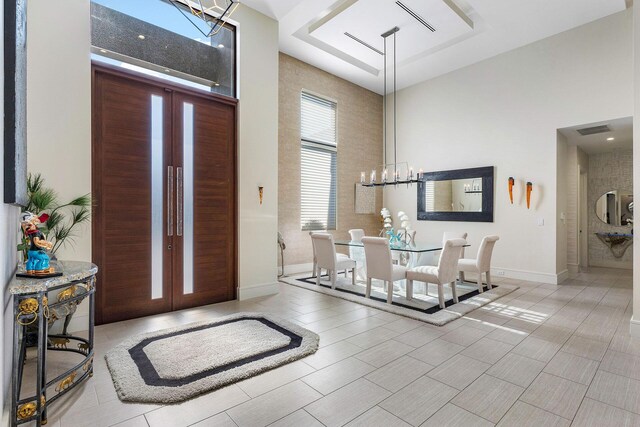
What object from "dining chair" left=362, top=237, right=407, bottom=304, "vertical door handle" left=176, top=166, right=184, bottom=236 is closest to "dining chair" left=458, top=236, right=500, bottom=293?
"dining chair" left=362, top=237, right=407, bottom=304

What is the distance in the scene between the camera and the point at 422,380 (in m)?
2.33

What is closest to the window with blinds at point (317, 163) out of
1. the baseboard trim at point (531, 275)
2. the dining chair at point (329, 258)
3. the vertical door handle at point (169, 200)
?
the dining chair at point (329, 258)

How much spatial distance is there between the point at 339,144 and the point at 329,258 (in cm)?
318

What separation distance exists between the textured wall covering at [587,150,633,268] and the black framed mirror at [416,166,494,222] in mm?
3396

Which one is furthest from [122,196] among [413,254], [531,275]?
[531,275]

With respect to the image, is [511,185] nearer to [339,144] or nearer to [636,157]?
[636,157]

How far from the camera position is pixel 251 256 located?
15.1 feet

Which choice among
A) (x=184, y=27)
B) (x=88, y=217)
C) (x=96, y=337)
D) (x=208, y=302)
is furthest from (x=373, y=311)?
(x=184, y=27)

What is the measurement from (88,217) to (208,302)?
1745mm

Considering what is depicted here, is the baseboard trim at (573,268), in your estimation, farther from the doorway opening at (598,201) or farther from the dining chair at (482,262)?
the dining chair at (482,262)

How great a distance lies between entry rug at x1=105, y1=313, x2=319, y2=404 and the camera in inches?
86.4

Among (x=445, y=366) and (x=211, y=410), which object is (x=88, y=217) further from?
(x=445, y=366)

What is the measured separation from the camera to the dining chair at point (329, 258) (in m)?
5.04

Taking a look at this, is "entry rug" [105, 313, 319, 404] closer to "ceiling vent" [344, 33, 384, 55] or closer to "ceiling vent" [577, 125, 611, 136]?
"ceiling vent" [344, 33, 384, 55]
